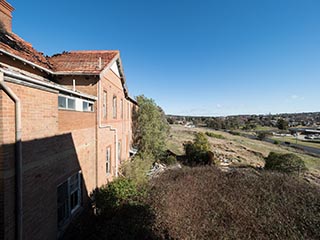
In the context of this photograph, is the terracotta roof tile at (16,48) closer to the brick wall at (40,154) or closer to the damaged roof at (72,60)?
the damaged roof at (72,60)

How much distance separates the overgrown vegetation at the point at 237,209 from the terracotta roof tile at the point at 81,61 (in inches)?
278

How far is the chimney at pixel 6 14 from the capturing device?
8.73 m

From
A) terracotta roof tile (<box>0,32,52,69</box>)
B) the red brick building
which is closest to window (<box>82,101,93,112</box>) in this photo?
the red brick building

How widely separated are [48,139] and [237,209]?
7.34 meters

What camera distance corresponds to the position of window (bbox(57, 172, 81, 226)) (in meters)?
5.79

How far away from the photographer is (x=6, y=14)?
8.95 m

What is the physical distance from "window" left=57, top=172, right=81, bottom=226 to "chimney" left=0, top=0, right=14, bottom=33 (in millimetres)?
8460

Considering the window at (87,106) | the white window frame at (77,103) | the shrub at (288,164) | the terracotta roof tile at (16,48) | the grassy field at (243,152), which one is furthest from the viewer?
the grassy field at (243,152)

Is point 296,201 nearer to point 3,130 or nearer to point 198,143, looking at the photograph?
point 3,130

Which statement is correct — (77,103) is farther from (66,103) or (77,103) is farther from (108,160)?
(108,160)

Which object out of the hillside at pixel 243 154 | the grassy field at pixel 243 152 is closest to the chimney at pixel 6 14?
the hillside at pixel 243 154

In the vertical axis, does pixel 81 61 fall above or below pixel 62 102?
above

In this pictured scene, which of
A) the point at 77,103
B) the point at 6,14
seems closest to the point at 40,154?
the point at 77,103

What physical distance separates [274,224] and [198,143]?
18158 millimetres
